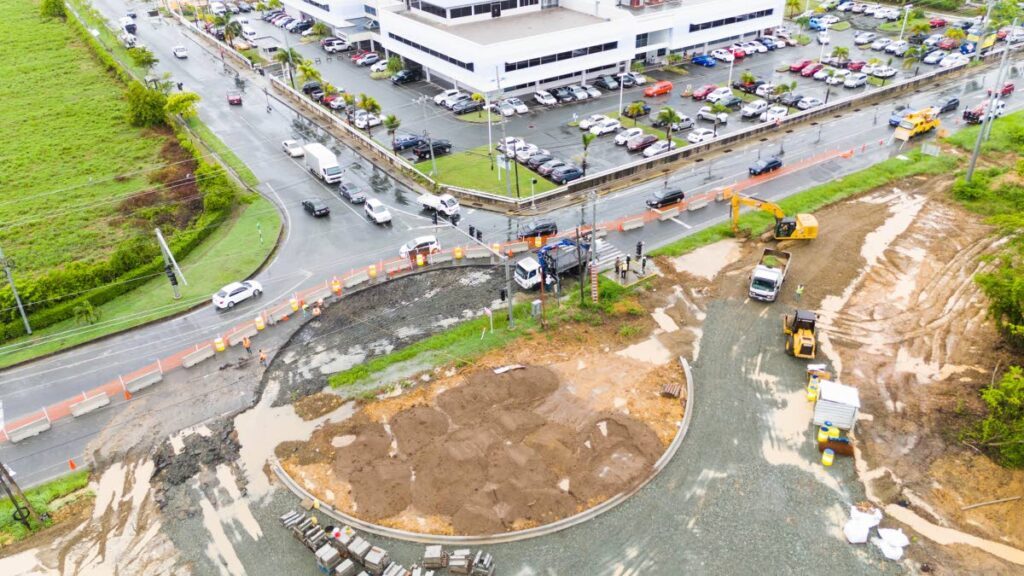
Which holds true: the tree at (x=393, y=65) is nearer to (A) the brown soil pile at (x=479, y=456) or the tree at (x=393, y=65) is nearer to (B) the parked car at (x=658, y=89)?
(B) the parked car at (x=658, y=89)

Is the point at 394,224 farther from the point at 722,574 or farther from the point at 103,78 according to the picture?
the point at 103,78

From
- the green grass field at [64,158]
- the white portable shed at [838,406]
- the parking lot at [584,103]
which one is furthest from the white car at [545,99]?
the white portable shed at [838,406]

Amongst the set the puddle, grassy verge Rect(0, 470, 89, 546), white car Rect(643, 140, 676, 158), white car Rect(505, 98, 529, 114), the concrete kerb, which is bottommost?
grassy verge Rect(0, 470, 89, 546)

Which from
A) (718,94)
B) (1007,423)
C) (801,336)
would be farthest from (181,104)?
(1007,423)

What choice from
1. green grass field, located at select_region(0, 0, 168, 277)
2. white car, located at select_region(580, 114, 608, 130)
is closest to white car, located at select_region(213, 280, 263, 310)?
green grass field, located at select_region(0, 0, 168, 277)

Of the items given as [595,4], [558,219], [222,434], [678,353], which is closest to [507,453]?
[678,353]

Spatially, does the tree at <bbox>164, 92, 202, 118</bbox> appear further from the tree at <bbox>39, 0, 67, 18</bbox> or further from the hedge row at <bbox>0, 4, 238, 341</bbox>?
the tree at <bbox>39, 0, 67, 18</bbox>
